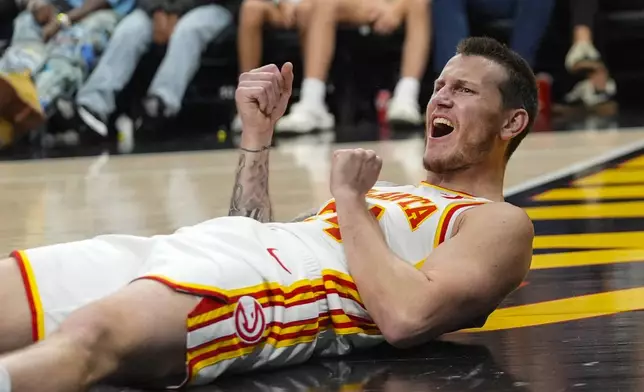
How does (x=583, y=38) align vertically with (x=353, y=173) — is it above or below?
above

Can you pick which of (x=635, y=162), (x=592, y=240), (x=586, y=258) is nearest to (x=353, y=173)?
(x=586, y=258)

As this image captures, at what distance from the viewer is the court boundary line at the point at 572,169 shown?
15.6 ft

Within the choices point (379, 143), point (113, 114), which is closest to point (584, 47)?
point (379, 143)

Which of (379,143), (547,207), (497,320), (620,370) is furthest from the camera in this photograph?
(379,143)

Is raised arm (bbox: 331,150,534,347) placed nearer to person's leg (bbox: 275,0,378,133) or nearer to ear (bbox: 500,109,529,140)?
ear (bbox: 500,109,529,140)

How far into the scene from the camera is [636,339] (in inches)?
93.2

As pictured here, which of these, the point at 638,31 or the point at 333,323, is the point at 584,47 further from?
the point at 333,323

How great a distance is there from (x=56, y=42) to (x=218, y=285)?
6840mm

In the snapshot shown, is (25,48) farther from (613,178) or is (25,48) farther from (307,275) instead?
(307,275)

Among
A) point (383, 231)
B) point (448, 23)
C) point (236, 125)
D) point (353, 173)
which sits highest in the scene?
point (448, 23)

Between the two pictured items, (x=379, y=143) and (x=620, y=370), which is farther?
(x=379, y=143)

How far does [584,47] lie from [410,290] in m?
6.72

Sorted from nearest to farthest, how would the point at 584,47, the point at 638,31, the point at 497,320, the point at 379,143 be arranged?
1. the point at 497,320
2. the point at 379,143
3. the point at 584,47
4. the point at 638,31

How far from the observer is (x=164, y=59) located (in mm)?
8750
